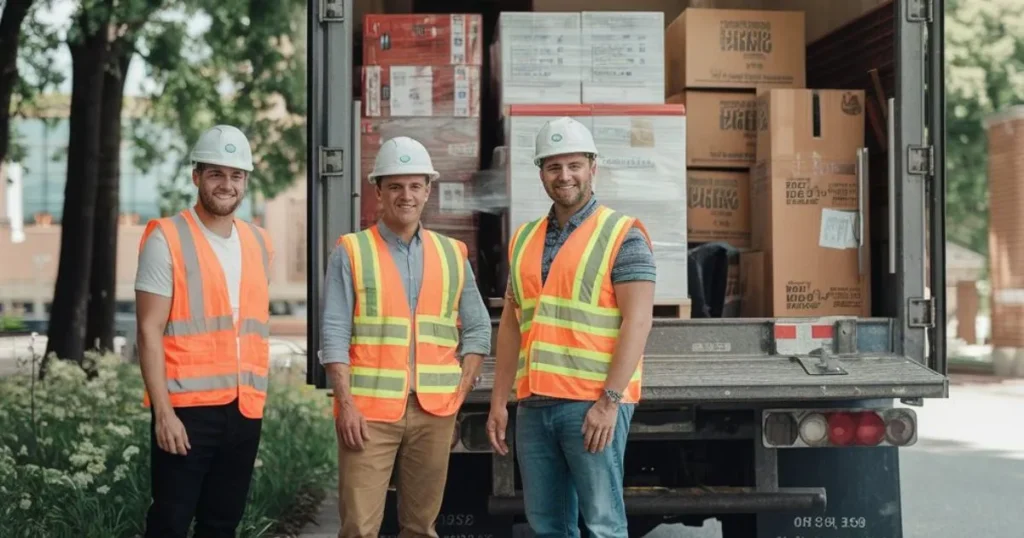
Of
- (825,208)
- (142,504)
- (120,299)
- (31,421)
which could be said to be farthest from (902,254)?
(120,299)

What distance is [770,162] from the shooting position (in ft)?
20.4

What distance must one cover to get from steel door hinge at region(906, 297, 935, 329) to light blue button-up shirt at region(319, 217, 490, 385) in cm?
172

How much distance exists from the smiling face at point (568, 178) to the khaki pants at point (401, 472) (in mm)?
812

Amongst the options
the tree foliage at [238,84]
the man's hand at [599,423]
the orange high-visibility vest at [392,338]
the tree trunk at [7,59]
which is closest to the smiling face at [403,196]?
the orange high-visibility vest at [392,338]

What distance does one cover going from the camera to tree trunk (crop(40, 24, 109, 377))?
1409 cm

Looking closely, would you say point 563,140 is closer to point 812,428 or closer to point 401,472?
point 401,472

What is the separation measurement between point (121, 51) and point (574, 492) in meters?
11.2

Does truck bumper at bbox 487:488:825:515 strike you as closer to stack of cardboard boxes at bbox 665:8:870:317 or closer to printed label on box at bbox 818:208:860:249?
stack of cardboard boxes at bbox 665:8:870:317

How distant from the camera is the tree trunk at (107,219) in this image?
15.2 metres

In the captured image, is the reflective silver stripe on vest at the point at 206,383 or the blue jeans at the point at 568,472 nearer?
the blue jeans at the point at 568,472

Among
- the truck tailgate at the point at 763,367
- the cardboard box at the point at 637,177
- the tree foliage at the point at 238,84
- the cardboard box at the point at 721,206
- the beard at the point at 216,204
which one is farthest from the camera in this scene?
the tree foliage at the point at 238,84

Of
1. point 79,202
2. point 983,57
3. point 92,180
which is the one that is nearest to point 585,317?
point 79,202

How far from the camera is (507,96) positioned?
6234 mm

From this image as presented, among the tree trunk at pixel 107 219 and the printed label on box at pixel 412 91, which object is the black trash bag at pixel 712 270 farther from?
the tree trunk at pixel 107 219
